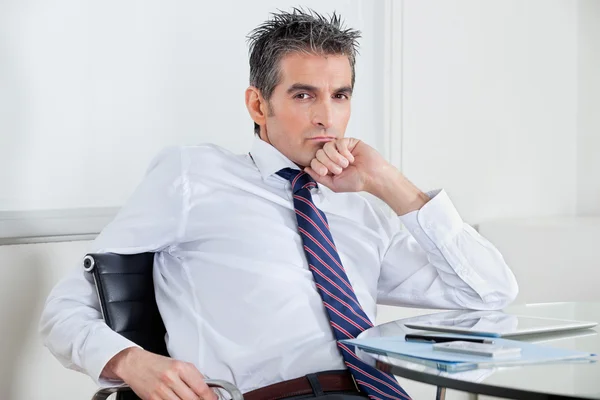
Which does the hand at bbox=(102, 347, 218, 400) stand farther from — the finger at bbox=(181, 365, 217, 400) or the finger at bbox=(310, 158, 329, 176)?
the finger at bbox=(310, 158, 329, 176)

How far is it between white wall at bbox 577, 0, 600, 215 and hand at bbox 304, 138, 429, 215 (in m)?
2.16

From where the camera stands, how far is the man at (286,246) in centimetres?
192

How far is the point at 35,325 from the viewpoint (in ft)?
7.61

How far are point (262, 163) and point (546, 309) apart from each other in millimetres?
796

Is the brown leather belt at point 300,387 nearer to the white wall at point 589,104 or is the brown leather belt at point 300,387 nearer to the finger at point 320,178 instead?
the finger at point 320,178

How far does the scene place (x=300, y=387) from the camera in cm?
182

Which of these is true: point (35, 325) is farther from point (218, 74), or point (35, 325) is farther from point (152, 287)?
point (218, 74)

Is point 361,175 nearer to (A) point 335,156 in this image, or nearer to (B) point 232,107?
(A) point 335,156

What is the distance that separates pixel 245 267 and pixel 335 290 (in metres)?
0.22

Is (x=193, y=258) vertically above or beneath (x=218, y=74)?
beneath

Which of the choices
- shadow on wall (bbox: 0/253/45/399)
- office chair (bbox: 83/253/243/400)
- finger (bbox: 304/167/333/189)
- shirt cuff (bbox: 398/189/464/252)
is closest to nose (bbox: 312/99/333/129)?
finger (bbox: 304/167/333/189)

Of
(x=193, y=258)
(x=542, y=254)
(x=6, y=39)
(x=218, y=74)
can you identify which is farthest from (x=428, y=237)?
(x=542, y=254)

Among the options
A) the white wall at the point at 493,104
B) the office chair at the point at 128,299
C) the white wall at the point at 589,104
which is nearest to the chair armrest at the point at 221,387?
the office chair at the point at 128,299

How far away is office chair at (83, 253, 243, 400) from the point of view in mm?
1830
